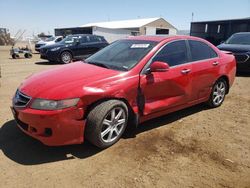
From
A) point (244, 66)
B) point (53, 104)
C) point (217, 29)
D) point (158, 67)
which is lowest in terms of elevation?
point (244, 66)

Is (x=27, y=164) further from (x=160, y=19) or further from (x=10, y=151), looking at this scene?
(x=160, y=19)

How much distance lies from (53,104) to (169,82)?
6.46 feet

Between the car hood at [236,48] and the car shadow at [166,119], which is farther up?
the car hood at [236,48]

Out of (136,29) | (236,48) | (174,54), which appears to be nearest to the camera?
(174,54)

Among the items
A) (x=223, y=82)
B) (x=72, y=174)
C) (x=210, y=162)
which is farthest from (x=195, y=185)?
(x=223, y=82)

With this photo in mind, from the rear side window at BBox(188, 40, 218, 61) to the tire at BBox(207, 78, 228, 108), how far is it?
2.04 ft

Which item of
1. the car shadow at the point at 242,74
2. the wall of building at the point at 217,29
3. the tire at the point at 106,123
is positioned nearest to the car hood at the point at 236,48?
the car shadow at the point at 242,74

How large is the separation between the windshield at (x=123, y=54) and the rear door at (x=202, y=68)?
1.00 meters

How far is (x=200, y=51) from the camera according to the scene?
17.3ft

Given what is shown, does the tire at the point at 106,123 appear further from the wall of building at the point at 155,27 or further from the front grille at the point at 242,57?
the wall of building at the point at 155,27

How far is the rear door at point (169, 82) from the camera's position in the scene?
418 centimetres

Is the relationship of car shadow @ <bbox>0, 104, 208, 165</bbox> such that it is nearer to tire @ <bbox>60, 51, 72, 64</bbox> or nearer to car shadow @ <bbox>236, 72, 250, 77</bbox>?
car shadow @ <bbox>236, 72, 250, 77</bbox>

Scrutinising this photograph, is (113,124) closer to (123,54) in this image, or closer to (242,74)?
(123,54)

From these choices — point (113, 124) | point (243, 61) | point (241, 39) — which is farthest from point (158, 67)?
point (241, 39)
